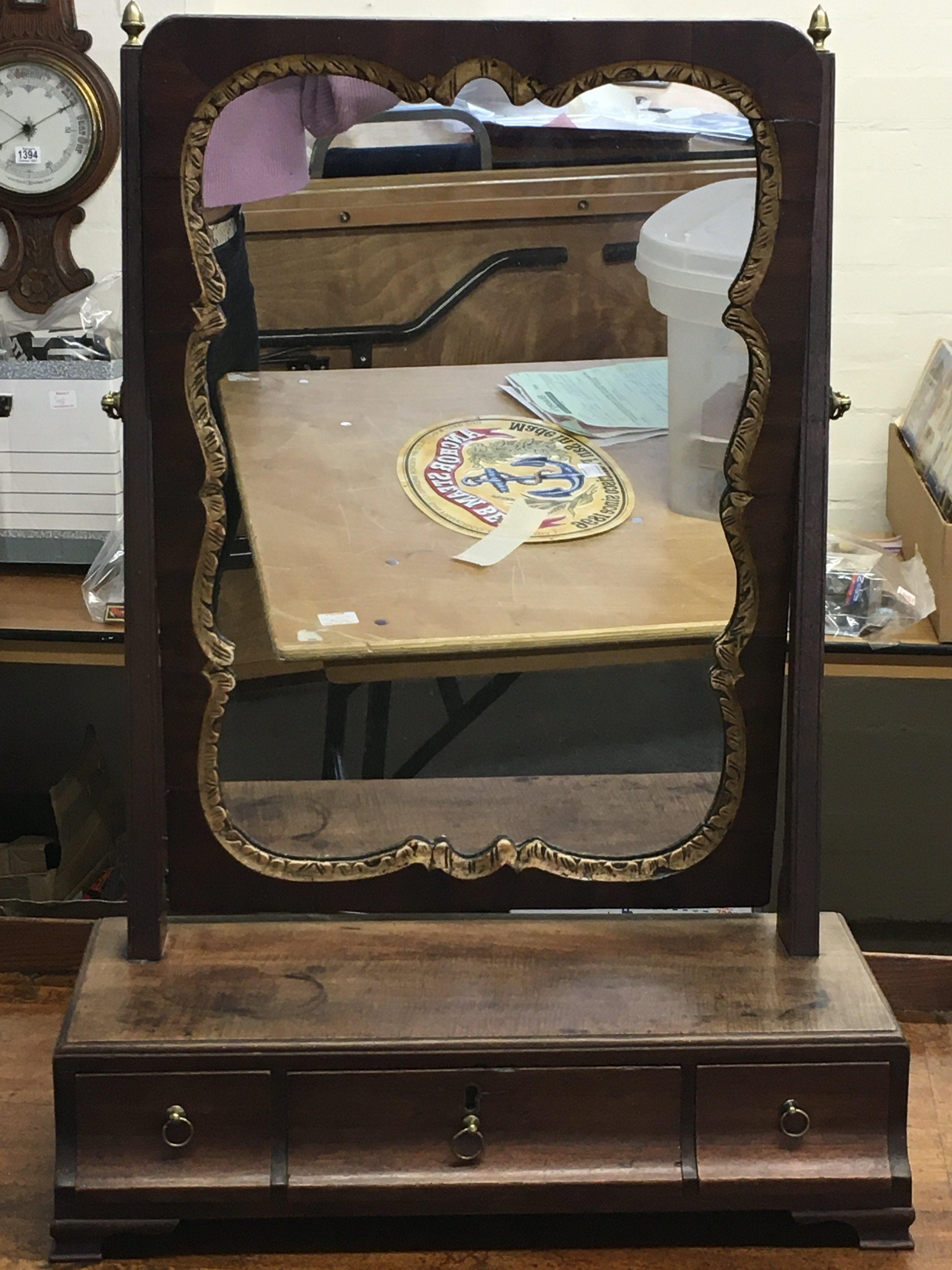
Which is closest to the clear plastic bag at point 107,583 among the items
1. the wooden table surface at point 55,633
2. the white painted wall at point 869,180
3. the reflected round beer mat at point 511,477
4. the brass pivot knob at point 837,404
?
the wooden table surface at point 55,633

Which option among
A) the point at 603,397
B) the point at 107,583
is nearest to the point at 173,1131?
the point at 603,397

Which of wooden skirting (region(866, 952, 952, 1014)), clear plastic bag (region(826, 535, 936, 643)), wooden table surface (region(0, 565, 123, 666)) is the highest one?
clear plastic bag (region(826, 535, 936, 643))

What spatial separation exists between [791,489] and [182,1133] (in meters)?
0.69

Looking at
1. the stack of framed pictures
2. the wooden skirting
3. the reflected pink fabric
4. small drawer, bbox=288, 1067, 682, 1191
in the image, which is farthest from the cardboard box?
the reflected pink fabric

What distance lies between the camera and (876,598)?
167 cm

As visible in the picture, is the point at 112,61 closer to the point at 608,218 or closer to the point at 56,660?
the point at 56,660

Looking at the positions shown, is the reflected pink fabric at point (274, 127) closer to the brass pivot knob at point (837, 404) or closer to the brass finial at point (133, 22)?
the brass finial at point (133, 22)

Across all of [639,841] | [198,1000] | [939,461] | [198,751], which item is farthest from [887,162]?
[198,1000]

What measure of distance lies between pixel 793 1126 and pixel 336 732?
48 centimetres

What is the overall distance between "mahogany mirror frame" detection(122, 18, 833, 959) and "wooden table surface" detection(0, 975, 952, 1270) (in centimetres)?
22

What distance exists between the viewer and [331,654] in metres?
1.15

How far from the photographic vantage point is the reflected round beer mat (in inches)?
45.1

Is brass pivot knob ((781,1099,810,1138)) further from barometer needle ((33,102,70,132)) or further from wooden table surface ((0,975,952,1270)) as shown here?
barometer needle ((33,102,70,132))

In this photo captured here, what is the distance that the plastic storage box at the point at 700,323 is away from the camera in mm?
1073
